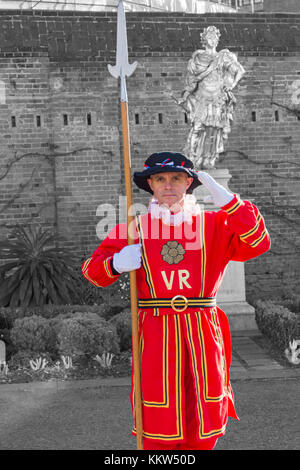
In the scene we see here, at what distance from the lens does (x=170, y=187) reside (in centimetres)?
306

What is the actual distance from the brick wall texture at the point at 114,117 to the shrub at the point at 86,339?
11.8 feet

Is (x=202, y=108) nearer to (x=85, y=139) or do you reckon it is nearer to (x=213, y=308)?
(x=85, y=139)

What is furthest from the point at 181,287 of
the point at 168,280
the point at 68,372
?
the point at 68,372

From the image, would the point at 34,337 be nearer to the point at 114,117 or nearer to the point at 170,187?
the point at 170,187

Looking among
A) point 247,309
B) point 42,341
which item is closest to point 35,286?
point 42,341

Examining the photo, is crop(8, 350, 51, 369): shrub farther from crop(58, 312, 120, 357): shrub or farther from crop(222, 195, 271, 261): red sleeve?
crop(222, 195, 271, 261): red sleeve

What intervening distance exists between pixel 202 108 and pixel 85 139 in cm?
263

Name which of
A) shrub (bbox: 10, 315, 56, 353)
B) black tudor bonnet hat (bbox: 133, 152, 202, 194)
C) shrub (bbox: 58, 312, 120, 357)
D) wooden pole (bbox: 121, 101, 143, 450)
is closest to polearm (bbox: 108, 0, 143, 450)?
wooden pole (bbox: 121, 101, 143, 450)

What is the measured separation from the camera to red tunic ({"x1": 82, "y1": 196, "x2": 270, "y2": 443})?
9.46ft

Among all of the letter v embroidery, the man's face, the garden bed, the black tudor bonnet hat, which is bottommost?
the garden bed

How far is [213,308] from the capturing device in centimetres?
310

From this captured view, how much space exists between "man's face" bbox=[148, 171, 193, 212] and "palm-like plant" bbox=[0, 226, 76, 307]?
496cm

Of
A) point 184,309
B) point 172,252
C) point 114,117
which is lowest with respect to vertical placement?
point 184,309

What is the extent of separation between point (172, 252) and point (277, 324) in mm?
4034
